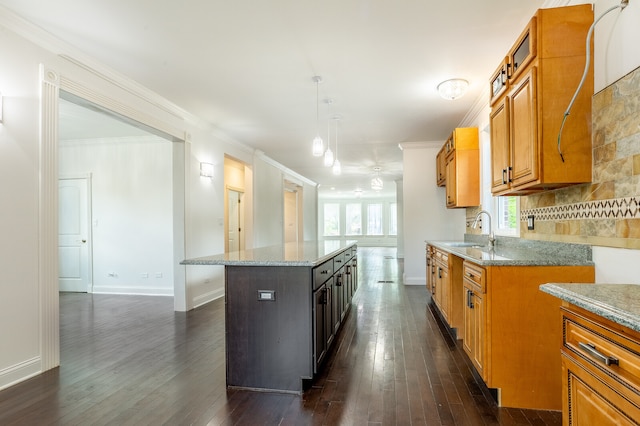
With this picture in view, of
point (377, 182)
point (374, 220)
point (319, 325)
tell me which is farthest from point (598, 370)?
point (374, 220)

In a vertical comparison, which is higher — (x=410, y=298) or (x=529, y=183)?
(x=529, y=183)

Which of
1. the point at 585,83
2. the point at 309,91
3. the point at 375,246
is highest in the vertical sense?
the point at 309,91

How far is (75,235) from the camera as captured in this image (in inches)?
232

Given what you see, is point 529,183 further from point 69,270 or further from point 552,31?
point 69,270

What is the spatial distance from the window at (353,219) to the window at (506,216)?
43.5ft

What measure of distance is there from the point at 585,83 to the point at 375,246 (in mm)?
14979

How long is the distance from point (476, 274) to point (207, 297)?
4001mm

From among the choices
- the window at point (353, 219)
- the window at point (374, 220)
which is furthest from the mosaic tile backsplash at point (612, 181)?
the window at point (353, 219)

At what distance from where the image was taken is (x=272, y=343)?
7.84 ft

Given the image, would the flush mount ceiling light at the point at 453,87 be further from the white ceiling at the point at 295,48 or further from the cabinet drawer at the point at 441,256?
the cabinet drawer at the point at 441,256

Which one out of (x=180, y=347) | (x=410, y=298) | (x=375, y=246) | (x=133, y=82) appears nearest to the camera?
(x=180, y=347)

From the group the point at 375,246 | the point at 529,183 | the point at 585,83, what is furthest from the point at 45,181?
the point at 375,246

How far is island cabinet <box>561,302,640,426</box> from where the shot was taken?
98cm

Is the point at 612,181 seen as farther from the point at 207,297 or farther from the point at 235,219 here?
the point at 235,219
